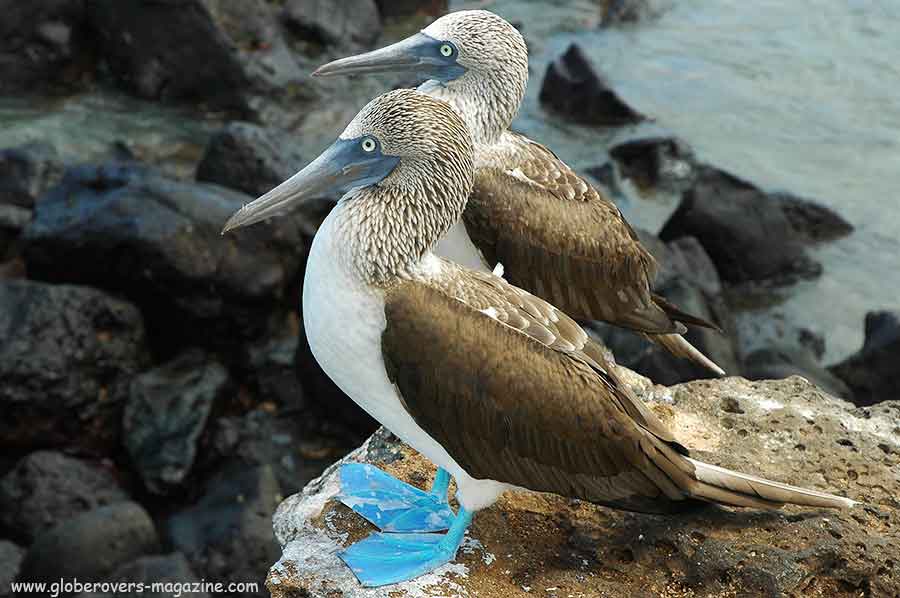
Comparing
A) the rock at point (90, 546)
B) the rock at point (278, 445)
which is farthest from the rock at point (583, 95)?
the rock at point (90, 546)

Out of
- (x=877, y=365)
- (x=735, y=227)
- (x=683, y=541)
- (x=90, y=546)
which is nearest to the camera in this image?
(x=683, y=541)

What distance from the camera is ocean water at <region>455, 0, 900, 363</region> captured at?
13.3 meters

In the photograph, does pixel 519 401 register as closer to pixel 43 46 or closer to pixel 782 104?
pixel 43 46

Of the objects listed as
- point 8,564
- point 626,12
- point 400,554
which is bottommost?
point 8,564

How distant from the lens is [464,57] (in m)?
5.52

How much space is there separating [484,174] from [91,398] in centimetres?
477

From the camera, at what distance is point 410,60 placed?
5477 millimetres

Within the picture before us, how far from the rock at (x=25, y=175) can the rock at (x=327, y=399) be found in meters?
3.96

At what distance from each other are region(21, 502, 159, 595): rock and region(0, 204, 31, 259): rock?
4.24m

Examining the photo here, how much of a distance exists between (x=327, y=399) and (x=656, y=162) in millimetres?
7185

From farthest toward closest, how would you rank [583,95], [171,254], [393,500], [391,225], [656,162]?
[583,95]
[656,162]
[171,254]
[393,500]
[391,225]

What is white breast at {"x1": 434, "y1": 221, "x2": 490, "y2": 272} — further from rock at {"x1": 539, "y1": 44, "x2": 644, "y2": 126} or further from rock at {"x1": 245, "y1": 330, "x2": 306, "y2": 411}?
rock at {"x1": 539, "y1": 44, "x2": 644, "y2": 126}

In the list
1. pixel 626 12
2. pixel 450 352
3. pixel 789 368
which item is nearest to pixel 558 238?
pixel 450 352

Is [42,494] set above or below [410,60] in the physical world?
below
